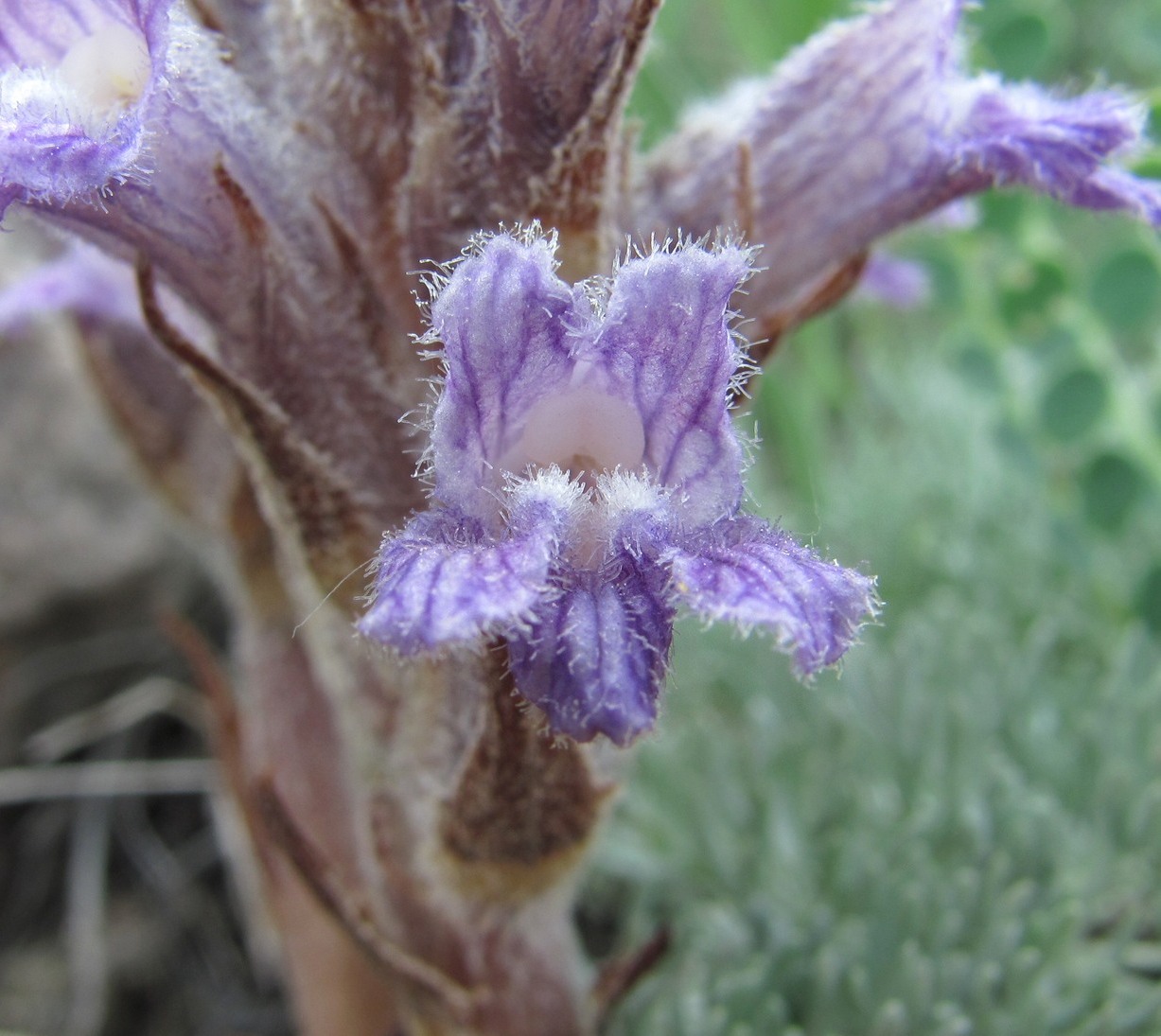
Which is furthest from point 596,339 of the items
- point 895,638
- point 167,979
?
point 167,979

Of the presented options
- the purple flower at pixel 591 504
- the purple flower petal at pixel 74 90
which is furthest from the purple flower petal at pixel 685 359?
the purple flower petal at pixel 74 90

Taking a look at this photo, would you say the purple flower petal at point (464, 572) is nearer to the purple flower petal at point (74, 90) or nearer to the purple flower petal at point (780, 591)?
the purple flower petal at point (780, 591)

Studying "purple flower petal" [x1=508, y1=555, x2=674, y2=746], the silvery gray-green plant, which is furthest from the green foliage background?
"purple flower petal" [x1=508, y1=555, x2=674, y2=746]

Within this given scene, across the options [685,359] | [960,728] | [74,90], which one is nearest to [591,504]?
[685,359]

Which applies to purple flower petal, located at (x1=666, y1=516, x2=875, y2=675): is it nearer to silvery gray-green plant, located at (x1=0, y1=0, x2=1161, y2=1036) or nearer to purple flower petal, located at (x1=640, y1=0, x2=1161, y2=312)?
silvery gray-green plant, located at (x1=0, y1=0, x2=1161, y2=1036)

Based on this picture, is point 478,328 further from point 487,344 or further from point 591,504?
point 591,504

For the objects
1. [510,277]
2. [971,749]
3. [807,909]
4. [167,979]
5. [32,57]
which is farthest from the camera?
[167,979]

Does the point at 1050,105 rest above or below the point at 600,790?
above

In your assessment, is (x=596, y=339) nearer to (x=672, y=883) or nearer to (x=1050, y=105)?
(x=1050, y=105)
